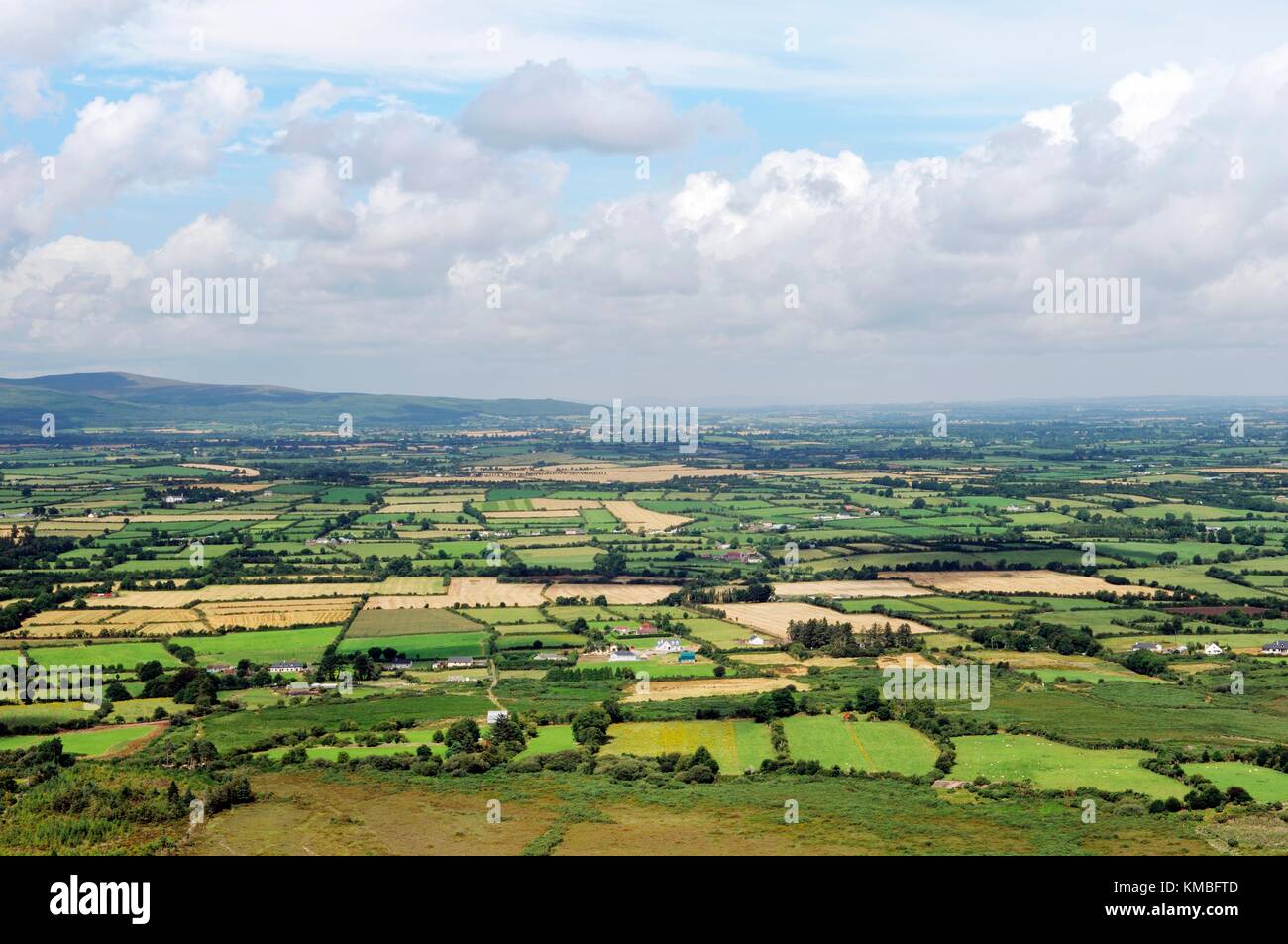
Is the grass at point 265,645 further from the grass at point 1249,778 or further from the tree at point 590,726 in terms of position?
the grass at point 1249,778

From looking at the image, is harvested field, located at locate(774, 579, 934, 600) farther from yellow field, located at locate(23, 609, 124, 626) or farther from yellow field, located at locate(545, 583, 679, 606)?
yellow field, located at locate(23, 609, 124, 626)

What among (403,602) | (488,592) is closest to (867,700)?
(403,602)

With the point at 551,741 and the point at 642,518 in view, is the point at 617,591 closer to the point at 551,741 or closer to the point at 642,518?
the point at 551,741

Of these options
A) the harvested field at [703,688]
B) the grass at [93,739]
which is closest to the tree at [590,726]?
the harvested field at [703,688]

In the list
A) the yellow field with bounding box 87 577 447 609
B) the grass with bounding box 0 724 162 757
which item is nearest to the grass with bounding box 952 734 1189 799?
the grass with bounding box 0 724 162 757

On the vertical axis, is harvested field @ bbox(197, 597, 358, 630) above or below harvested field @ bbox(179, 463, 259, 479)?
below
